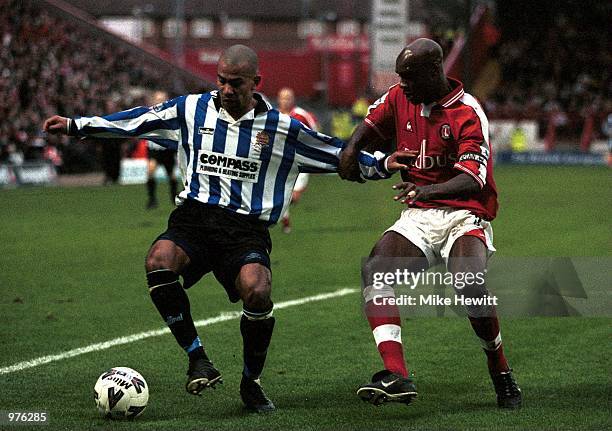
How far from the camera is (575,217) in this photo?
19.1 meters

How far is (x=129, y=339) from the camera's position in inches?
337

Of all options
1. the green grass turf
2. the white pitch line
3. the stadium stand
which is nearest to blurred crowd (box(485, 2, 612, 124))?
the stadium stand

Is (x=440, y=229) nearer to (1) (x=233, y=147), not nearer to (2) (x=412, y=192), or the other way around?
(2) (x=412, y=192)

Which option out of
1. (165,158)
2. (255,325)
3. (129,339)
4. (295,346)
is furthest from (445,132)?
(165,158)

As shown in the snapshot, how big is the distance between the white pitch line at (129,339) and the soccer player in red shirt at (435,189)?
7.94 feet

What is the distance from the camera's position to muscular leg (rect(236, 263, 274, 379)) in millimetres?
6219

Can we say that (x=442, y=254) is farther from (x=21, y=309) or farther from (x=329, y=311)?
(x=21, y=309)

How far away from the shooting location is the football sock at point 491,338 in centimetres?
636

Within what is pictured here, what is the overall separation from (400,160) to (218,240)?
109cm

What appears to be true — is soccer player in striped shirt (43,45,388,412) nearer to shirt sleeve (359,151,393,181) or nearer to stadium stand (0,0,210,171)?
shirt sleeve (359,151,393,181)

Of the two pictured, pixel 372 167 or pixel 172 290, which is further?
pixel 372 167

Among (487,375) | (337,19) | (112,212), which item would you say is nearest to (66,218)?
(112,212)

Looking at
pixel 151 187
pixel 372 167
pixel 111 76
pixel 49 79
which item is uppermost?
pixel 372 167
